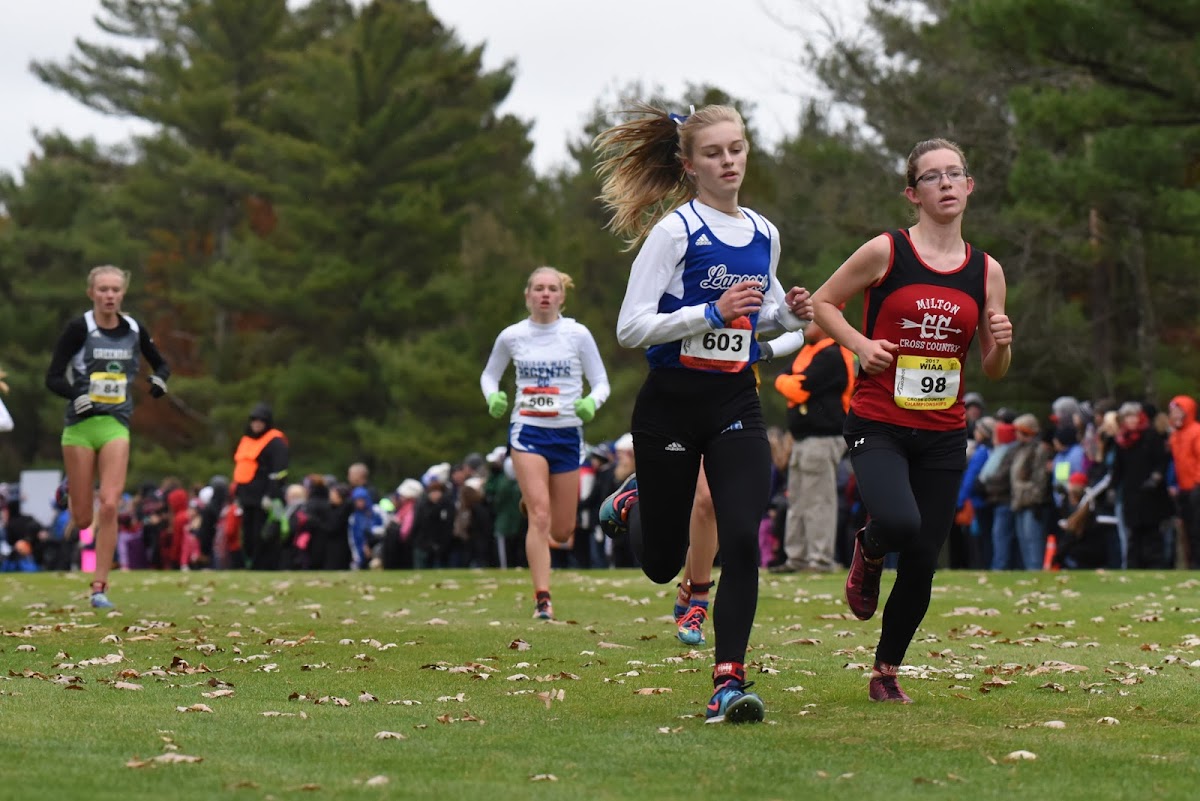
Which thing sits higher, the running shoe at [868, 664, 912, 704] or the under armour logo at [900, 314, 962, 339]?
the under armour logo at [900, 314, 962, 339]

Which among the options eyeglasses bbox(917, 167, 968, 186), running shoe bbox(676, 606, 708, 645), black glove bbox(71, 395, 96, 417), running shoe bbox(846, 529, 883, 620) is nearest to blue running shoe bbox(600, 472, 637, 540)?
running shoe bbox(676, 606, 708, 645)

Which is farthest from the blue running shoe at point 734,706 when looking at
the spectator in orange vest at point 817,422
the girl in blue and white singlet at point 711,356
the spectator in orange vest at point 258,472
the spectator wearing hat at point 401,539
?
the spectator wearing hat at point 401,539

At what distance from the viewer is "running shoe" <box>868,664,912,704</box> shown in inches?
300

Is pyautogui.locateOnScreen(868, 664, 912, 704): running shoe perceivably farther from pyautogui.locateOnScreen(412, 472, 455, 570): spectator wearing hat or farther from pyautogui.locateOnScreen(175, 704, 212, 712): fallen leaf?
pyautogui.locateOnScreen(412, 472, 455, 570): spectator wearing hat

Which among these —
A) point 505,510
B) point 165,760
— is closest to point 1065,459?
point 505,510

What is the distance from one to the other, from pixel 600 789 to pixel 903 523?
199cm

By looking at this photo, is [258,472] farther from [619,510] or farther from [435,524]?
[619,510]

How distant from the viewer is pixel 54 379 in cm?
1285

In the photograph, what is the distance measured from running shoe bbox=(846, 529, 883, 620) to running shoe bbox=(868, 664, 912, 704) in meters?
0.23

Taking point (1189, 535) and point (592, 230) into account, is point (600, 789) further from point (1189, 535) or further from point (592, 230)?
point (592, 230)

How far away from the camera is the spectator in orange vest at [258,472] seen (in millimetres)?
23969

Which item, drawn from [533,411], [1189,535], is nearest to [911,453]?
[533,411]

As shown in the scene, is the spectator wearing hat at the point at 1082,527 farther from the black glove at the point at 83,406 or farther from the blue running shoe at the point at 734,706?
the blue running shoe at the point at 734,706

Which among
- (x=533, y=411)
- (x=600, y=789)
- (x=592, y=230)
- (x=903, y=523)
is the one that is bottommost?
(x=600, y=789)
